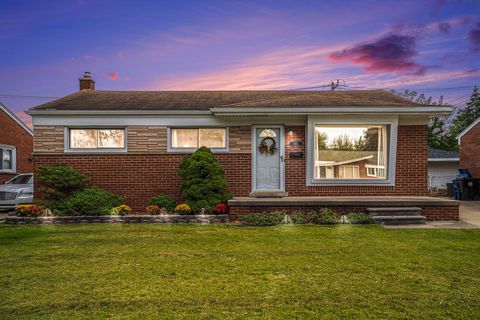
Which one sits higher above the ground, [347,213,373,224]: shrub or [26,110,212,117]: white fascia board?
[26,110,212,117]: white fascia board

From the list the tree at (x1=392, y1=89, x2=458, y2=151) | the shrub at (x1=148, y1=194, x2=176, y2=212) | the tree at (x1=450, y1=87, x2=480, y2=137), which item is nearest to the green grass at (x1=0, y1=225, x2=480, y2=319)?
the shrub at (x1=148, y1=194, x2=176, y2=212)

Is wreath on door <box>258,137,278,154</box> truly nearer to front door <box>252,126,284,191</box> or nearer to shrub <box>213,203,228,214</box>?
front door <box>252,126,284,191</box>

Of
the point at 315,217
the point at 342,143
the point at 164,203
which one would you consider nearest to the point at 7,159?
the point at 164,203

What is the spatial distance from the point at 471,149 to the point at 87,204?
20411 mm

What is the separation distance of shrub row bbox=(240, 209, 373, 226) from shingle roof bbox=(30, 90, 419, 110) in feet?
11.3

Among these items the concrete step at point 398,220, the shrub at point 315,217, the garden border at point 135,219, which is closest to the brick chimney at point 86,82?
the garden border at point 135,219

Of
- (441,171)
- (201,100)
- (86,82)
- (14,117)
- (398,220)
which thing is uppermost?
(86,82)

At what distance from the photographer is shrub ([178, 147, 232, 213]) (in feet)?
31.5

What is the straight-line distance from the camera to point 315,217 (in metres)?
9.01

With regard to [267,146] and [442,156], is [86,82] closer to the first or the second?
[267,146]

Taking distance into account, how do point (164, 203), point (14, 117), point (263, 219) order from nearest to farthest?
point (263, 219), point (164, 203), point (14, 117)

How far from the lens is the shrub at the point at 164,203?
10.2 meters

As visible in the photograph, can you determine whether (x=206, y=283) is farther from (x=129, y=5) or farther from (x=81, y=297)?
(x=129, y=5)

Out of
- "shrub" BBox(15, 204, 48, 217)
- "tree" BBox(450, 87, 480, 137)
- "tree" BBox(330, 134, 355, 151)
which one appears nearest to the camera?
"shrub" BBox(15, 204, 48, 217)
